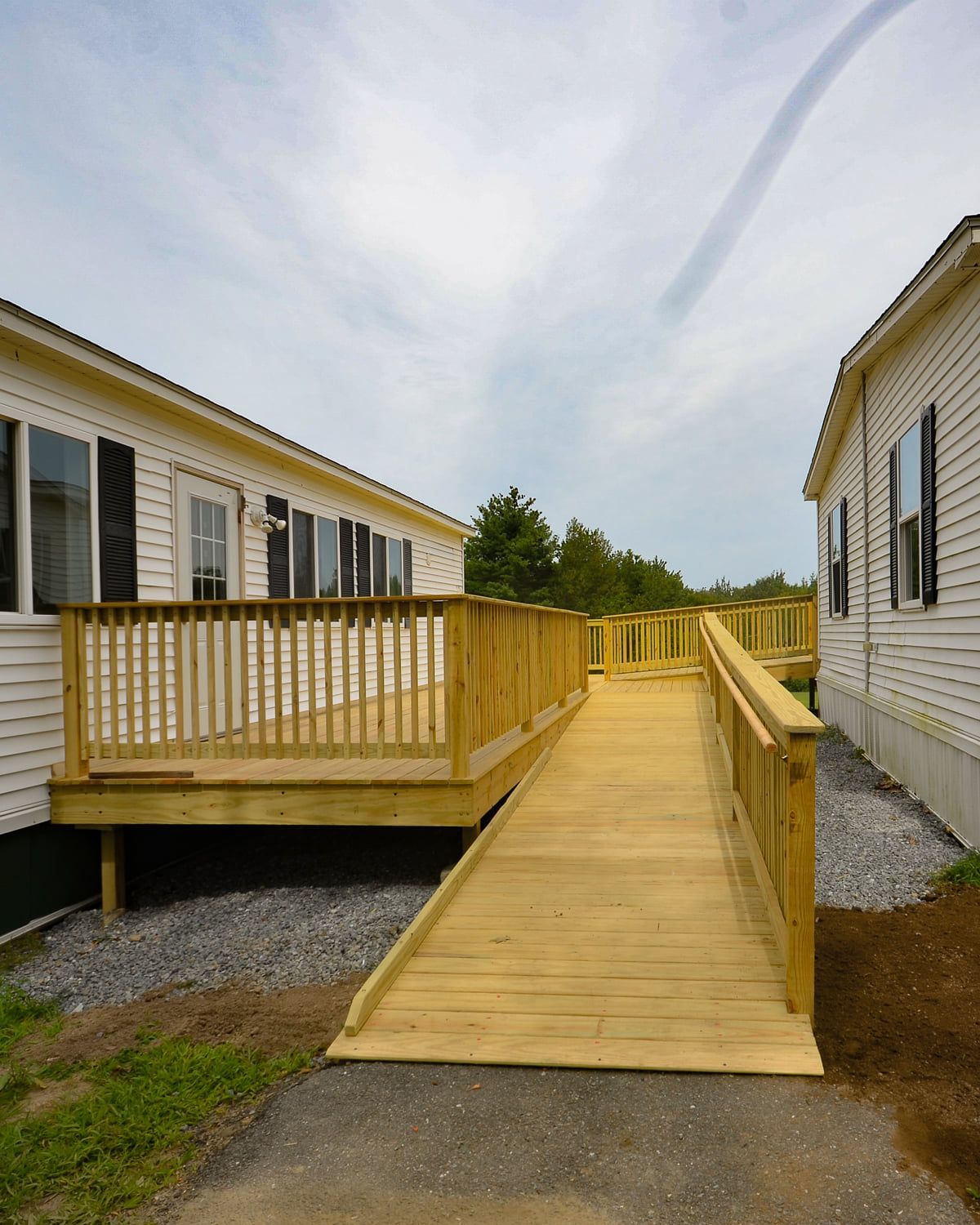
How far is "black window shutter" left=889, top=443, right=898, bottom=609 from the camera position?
7719 mm

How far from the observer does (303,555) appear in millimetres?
8195

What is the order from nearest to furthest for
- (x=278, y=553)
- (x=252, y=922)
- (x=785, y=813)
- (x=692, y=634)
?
(x=785, y=813), (x=252, y=922), (x=278, y=553), (x=692, y=634)

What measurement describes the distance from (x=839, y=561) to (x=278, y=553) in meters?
8.27

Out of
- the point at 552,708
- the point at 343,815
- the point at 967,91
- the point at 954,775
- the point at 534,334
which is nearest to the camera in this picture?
the point at 343,815

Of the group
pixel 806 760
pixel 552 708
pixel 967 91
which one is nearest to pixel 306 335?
pixel 967 91

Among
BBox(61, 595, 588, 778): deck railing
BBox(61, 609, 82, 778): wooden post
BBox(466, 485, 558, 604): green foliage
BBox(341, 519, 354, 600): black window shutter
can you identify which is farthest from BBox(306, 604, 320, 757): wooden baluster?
BBox(466, 485, 558, 604): green foliage

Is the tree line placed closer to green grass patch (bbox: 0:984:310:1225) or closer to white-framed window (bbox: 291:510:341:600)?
white-framed window (bbox: 291:510:341:600)

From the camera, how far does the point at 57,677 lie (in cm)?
504

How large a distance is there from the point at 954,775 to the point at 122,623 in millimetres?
5959

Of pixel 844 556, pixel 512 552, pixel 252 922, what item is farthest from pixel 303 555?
pixel 512 552

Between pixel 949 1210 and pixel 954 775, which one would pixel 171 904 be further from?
pixel 954 775

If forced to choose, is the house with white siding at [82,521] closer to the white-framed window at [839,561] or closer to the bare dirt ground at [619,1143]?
the bare dirt ground at [619,1143]

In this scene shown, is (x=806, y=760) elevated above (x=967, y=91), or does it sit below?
below

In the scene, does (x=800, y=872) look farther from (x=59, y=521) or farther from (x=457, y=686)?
(x=59, y=521)
